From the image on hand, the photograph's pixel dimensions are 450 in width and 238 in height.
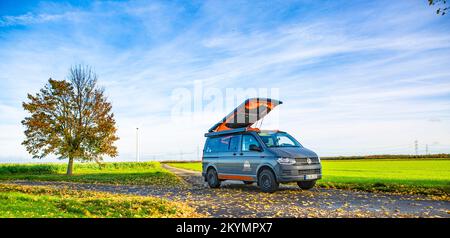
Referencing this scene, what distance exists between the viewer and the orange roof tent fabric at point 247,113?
1695 centimetres

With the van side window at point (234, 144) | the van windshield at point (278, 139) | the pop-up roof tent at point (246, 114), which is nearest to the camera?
the van windshield at point (278, 139)

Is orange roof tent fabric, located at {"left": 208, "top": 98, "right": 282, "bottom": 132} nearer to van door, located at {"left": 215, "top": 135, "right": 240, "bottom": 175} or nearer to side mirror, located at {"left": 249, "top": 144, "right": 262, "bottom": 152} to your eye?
van door, located at {"left": 215, "top": 135, "right": 240, "bottom": 175}

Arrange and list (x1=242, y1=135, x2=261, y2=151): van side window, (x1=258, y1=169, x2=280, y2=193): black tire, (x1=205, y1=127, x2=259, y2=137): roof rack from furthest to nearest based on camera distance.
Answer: (x1=205, y1=127, x2=259, y2=137): roof rack, (x1=242, y1=135, x2=261, y2=151): van side window, (x1=258, y1=169, x2=280, y2=193): black tire

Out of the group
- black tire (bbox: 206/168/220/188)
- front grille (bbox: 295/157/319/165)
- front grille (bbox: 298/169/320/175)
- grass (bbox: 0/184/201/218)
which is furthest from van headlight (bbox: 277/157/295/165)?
grass (bbox: 0/184/201/218)

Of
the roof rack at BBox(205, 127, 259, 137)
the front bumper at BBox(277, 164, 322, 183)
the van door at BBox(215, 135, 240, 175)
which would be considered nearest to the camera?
the front bumper at BBox(277, 164, 322, 183)

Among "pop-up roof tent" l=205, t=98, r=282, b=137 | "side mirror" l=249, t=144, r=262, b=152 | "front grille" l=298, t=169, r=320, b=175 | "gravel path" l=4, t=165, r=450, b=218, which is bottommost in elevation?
"gravel path" l=4, t=165, r=450, b=218

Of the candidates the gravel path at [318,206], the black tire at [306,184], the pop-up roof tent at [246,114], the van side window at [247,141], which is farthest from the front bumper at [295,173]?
the pop-up roof tent at [246,114]

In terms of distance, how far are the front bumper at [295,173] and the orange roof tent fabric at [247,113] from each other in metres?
4.00

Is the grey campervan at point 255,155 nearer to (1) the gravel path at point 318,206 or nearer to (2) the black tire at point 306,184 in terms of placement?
(2) the black tire at point 306,184

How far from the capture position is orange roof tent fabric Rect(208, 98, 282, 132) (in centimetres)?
1695

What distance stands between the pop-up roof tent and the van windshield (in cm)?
171

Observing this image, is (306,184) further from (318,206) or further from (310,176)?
(318,206)

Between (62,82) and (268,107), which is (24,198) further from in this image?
(62,82)
